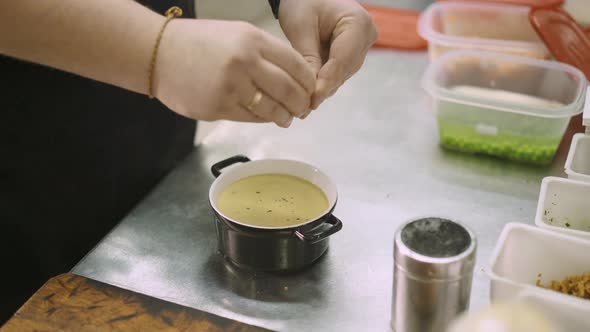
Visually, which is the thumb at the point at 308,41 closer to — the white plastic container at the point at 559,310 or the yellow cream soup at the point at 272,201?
the yellow cream soup at the point at 272,201

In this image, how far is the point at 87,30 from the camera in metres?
0.81

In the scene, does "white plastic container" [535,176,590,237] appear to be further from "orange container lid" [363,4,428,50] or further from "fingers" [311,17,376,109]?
"orange container lid" [363,4,428,50]

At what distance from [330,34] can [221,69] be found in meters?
0.40

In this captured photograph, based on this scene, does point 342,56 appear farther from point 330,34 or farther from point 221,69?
point 221,69

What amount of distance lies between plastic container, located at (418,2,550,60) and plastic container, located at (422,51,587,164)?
10 centimetres

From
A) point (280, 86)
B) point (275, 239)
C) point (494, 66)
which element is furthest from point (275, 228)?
point (494, 66)

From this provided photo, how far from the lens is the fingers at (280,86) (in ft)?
2.68

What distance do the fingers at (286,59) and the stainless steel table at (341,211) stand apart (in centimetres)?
37

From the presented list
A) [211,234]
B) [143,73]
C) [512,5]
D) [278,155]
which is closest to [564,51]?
[512,5]

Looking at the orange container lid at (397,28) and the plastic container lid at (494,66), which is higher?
the plastic container lid at (494,66)

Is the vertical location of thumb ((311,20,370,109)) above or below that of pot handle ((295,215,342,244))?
above

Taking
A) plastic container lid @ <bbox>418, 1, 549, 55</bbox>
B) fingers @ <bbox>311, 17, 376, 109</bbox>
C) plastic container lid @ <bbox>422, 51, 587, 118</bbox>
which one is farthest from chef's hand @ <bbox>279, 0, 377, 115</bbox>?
plastic container lid @ <bbox>418, 1, 549, 55</bbox>

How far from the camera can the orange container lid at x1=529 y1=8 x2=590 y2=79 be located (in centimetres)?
150

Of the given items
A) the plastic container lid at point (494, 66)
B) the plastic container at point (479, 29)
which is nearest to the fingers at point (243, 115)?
the plastic container lid at point (494, 66)
